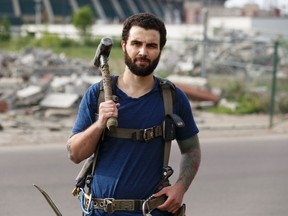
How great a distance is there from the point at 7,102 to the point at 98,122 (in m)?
11.1

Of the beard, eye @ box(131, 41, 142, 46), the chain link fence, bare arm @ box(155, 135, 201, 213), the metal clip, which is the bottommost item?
the chain link fence

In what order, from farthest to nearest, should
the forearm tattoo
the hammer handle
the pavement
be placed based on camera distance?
1. the pavement
2. the forearm tattoo
3. the hammer handle

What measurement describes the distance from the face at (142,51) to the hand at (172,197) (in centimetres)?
57

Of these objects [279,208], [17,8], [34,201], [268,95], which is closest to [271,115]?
[268,95]

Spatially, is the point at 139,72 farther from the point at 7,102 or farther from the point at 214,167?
the point at 7,102

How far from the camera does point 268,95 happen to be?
601 inches

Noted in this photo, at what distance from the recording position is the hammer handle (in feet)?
9.70

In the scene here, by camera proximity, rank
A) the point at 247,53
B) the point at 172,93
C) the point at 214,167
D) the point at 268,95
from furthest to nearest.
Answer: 1. the point at 247,53
2. the point at 268,95
3. the point at 214,167
4. the point at 172,93

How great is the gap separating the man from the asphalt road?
3535 mm

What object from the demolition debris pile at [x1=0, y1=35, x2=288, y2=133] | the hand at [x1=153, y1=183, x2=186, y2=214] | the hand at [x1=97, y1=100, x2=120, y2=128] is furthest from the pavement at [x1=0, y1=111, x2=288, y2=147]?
the hand at [x1=97, y1=100, x2=120, y2=128]

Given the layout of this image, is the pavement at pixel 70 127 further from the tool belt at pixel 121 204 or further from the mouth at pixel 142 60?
the mouth at pixel 142 60

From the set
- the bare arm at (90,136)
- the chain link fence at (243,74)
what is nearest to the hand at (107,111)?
the bare arm at (90,136)

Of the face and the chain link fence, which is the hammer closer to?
the face

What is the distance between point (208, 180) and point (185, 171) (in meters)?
4.93
